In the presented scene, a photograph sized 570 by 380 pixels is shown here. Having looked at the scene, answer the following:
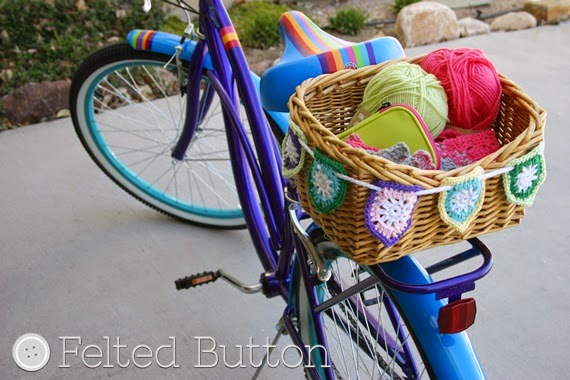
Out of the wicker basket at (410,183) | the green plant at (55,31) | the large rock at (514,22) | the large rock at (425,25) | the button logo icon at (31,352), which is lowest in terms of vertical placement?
the large rock at (514,22)

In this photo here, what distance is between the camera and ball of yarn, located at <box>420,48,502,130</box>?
32.4 inches

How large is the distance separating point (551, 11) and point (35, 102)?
9.01 feet

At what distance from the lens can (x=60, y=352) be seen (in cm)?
151

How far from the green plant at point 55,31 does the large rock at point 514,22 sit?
1870mm

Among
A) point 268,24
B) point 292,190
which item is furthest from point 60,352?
point 268,24

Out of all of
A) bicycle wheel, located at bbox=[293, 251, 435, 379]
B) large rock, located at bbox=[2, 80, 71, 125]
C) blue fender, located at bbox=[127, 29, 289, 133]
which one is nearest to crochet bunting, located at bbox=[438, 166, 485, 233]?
bicycle wheel, located at bbox=[293, 251, 435, 379]

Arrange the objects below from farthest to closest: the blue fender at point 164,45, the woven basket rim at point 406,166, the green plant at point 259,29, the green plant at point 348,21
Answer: the green plant at point 348,21
the green plant at point 259,29
the blue fender at point 164,45
the woven basket rim at point 406,166

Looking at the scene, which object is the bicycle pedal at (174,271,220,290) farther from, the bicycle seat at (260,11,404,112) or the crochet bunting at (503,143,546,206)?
the crochet bunting at (503,143,546,206)

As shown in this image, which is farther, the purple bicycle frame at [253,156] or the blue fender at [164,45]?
the blue fender at [164,45]

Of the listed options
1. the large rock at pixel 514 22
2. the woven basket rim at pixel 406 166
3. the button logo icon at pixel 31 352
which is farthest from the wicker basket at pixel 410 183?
the large rock at pixel 514 22

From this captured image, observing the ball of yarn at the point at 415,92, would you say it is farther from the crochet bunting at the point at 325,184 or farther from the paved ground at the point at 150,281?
the paved ground at the point at 150,281

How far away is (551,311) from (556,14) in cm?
236

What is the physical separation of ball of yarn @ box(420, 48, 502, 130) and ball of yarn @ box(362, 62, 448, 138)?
16 millimetres

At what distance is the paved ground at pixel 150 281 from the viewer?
4.85 ft
